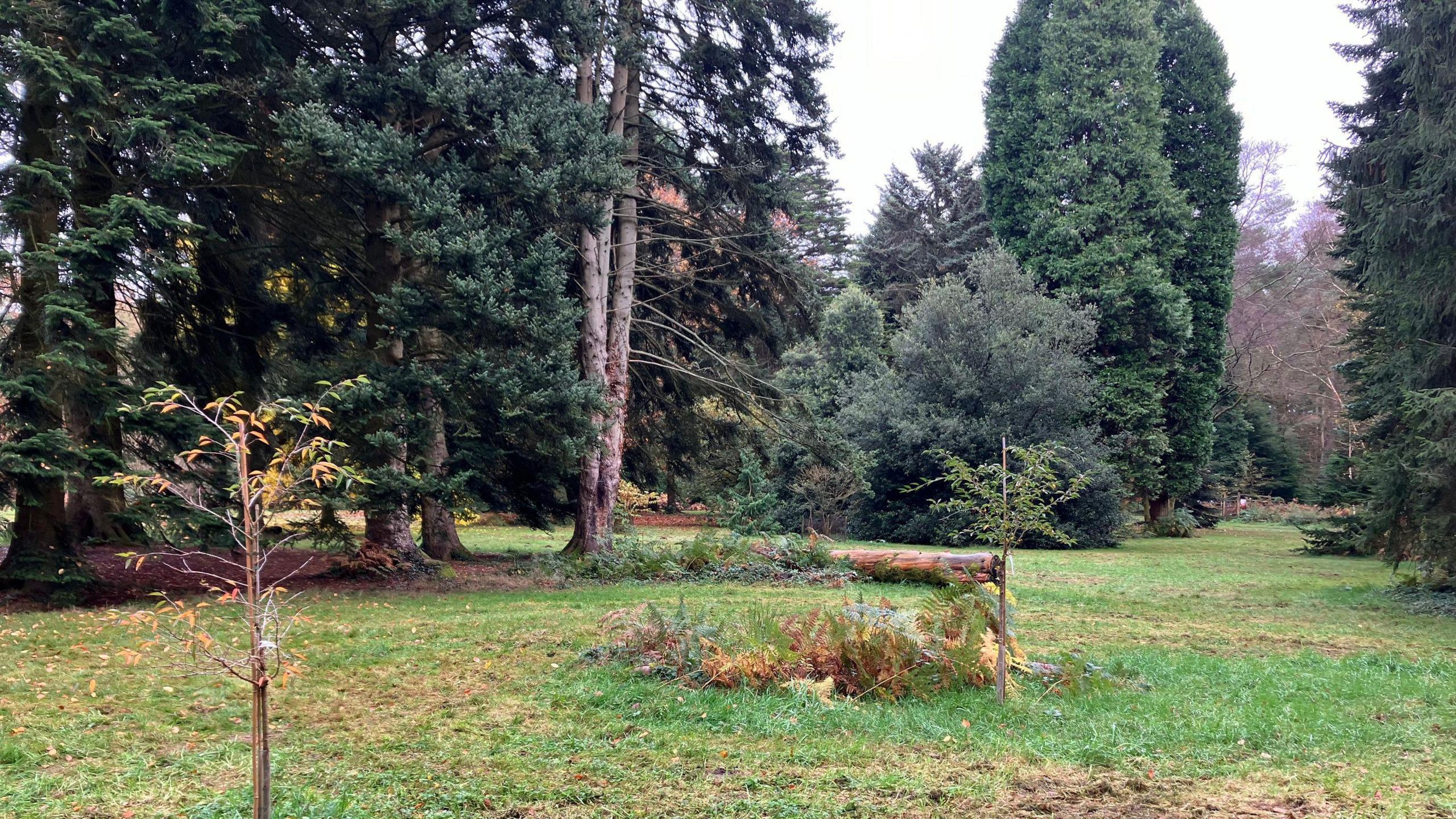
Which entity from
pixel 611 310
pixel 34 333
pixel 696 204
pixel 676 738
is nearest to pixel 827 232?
pixel 696 204

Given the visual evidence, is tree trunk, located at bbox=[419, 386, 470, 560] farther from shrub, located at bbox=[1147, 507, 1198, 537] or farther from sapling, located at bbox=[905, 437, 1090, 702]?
shrub, located at bbox=[1147, 507, 1198, 537]

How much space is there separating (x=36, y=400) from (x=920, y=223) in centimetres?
2725

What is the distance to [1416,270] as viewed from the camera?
10227 mm

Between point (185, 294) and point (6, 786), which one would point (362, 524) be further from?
point (6, 786)

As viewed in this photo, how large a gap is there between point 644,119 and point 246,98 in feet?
19.3

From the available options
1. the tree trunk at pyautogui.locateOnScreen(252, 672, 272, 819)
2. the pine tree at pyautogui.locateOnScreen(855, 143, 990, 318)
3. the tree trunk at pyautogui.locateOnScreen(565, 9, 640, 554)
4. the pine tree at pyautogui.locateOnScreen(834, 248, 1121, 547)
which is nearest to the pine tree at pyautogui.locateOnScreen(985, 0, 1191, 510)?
the pine tree at pyautogui.locateOnScreen(834, 248, 1121, 547)

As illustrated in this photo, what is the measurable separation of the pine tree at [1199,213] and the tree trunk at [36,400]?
77.7ft

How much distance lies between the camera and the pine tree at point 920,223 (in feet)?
99.7

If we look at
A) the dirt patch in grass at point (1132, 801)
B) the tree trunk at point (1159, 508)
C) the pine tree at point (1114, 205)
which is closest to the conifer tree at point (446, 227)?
the dirt patch in grass at point (1132, 801)

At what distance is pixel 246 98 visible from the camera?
9.77m

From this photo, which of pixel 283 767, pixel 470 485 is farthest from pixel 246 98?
pixel 283 767

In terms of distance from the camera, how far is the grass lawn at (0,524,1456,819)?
3580 millimetres

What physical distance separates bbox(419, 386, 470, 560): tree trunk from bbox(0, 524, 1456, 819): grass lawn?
2.83 meters

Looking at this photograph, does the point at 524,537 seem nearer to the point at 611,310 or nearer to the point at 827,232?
the point at 611,310
